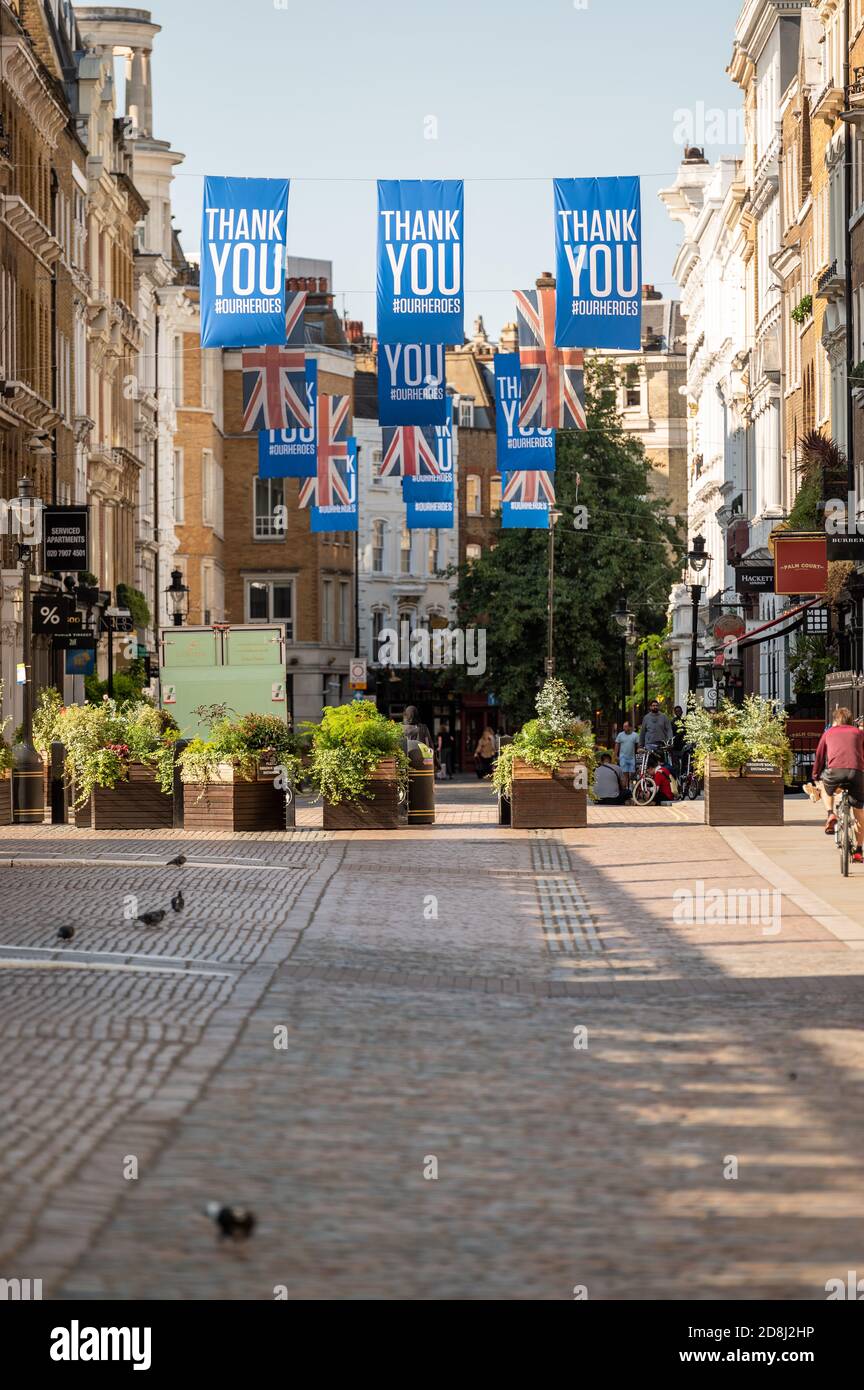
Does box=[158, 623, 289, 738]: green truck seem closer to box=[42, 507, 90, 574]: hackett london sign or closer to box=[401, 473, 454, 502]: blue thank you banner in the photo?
box=[42, 507, 90, 574]: hackett london sign

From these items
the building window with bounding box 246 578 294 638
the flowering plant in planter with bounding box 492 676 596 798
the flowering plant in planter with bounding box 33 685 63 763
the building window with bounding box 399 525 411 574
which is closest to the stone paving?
the flowering plant in planter with bounding box 492 676 596 798

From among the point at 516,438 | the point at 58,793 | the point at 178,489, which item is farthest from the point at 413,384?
the point at 178,489

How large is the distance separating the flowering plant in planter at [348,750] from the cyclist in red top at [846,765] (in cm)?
739

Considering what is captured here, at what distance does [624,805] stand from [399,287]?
30.4 ft

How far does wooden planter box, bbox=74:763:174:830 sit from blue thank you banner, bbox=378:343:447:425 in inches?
471

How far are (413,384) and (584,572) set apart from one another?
3804 cm

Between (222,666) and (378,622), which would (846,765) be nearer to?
(222,666)

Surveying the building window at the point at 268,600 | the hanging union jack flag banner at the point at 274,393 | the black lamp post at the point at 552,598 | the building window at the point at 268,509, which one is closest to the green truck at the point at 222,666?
the hanging union jack flag banner at the point at 274,393

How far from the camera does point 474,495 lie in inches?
4109

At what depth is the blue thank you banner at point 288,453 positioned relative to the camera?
44.7 m

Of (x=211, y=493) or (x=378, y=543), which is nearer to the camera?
(x=211, y=493)

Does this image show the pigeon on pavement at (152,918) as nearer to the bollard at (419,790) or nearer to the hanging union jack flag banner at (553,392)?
the bollard at (419,790)

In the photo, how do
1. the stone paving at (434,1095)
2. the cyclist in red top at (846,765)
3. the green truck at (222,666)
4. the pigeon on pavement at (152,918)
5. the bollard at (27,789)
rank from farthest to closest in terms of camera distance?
the green truck at (222,666) < the bollard at (27,789) < the cyclist in red top at (846,765) < the pigeon on pavement at (152,918) < the stone paving at (434,1095)
